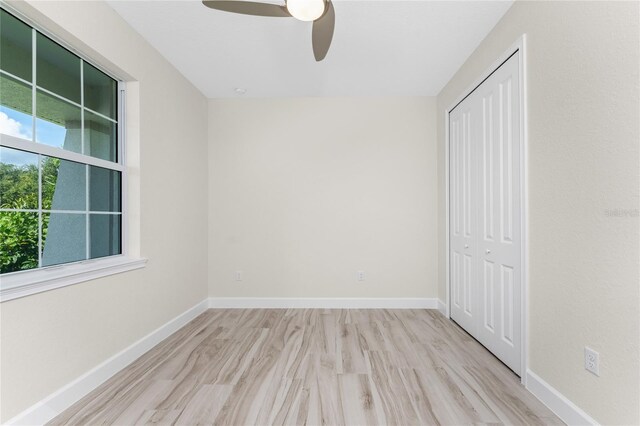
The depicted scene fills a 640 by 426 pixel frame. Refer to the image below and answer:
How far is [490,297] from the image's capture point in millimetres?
2477

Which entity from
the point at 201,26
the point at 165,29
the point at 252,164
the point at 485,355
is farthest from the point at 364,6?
the point at 485,355

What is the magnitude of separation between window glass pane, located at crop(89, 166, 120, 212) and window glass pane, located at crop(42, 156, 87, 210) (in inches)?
2.4

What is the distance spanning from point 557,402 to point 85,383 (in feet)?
9.34

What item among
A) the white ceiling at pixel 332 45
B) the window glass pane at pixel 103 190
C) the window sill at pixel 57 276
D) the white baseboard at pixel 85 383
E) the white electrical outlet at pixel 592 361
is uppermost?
the white ceiling at pixel 332 45

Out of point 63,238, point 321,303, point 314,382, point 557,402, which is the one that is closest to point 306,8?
point 63,238

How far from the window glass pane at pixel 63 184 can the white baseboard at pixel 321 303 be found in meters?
2.12

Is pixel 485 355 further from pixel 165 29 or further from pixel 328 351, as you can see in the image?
pixel 165 29

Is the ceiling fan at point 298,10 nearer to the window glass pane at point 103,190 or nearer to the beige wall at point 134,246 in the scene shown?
the beige wall at point 134,246

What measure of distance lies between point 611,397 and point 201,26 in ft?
11.2

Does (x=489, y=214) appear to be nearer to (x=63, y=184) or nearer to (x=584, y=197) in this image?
(x=584, y=197)

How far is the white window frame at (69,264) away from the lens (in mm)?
1559

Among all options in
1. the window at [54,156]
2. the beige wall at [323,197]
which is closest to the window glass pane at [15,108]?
the window at [54,156]

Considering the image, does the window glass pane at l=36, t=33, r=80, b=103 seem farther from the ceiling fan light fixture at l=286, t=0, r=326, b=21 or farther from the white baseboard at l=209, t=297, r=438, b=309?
the white baseboard at l=209, t=297, r=438, b=309

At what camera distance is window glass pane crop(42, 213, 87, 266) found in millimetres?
1802
